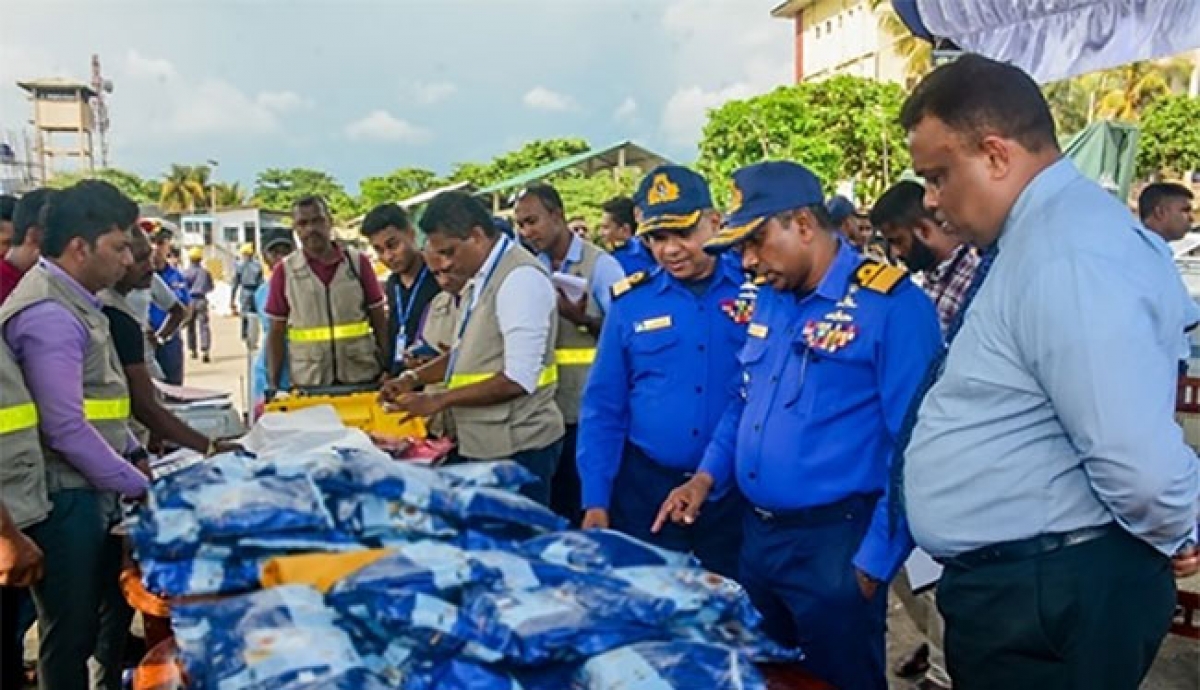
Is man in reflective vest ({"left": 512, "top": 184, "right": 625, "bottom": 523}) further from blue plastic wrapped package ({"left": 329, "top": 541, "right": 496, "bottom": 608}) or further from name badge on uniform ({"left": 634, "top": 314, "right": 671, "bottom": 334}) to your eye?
blue plastic wrapped package ({"left": 329, "top": 541, "right": 496, "bottom": 608})

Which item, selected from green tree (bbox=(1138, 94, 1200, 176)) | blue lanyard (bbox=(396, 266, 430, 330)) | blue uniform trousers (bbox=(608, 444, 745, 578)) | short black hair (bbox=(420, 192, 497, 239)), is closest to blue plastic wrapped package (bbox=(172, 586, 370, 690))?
blue uniform trousers (bbox=(608, 444, 745, 578))

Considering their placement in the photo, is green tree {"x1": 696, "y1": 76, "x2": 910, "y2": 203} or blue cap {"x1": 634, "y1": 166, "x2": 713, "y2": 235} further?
green tree {"x1": 696, "y1": 76, "x2": 910, "y2": 203}

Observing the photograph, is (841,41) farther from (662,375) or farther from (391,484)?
(391,484)

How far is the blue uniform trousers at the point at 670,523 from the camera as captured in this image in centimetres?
255

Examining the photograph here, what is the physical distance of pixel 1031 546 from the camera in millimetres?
1551

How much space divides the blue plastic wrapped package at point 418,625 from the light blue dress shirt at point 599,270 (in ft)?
8.64

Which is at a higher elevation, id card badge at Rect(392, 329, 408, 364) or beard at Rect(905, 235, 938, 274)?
beard at Rect(905, 235, 938, 274)

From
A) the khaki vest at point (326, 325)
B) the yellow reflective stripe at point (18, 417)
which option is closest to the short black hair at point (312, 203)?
the khaki vest at point (326, 325)

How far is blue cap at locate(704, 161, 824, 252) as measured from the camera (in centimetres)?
205

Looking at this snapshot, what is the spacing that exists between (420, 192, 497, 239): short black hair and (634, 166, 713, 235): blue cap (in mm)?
640

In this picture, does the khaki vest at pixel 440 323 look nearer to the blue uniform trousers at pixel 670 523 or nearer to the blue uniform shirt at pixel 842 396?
the blue uniform trousers at pixel 670 523

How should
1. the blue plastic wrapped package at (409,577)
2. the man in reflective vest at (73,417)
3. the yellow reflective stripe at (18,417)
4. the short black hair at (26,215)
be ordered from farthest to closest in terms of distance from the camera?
the short black hair at (26,215) → the man in reflective vest at (73,417) → the yellow reflective stripe at (18,417) → the blue plastic wrapped package at (409,577)

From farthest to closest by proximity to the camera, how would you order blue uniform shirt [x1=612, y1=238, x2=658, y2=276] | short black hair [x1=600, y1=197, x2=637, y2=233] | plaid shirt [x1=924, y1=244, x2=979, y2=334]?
short black hair [x1=600, y1=197, x2=637, y2=233], blue uniform shirt [x1=612, y1=238, x2=658, y2=276], plaid shirt [x1=924, y1=244, x2=979, y2=334]

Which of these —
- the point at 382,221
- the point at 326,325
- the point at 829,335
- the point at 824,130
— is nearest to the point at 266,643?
the point at 829,335
